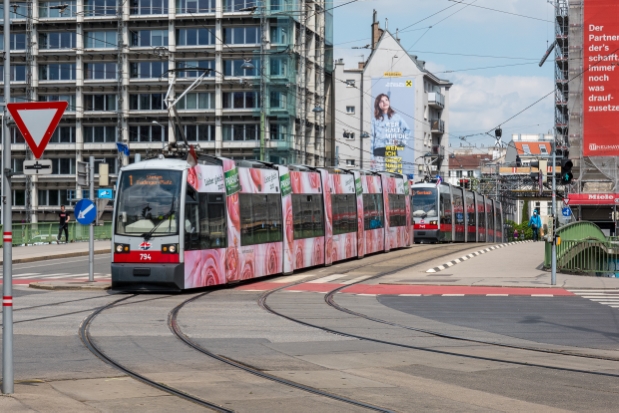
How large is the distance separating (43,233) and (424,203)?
60.3ft

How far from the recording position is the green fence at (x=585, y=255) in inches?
1167

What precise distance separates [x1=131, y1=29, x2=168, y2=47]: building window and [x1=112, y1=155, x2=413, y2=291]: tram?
57.1 metres

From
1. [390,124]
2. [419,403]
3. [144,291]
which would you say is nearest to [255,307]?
[144,291]

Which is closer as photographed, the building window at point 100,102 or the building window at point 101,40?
the building window at point 101,40

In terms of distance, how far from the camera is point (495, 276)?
92.8ft

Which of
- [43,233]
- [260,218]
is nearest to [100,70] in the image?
[43,233]

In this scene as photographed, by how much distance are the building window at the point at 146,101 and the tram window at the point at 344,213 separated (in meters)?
55.1

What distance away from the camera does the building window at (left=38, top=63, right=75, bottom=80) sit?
88.7 meters

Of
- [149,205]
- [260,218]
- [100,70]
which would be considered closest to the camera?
[149,205]

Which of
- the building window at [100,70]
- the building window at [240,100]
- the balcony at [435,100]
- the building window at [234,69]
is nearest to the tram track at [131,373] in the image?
the building window at [234,69]

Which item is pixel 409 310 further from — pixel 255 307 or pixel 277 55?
pixel 277 55

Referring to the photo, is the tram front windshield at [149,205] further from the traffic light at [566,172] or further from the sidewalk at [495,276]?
the traffic light at [566,172]

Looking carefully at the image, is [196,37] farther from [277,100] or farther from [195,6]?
[277,100]

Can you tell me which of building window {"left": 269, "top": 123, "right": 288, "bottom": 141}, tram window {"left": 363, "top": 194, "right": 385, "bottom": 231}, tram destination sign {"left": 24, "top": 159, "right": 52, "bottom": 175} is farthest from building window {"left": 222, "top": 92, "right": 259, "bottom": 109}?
tram destination sign {"left": 24, "top": 159, "right": 52, "bottom": 175}
